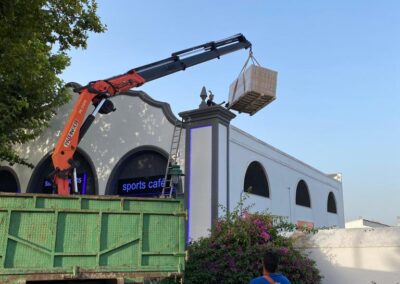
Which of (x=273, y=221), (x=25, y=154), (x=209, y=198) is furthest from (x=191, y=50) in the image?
(x=25, y=154)

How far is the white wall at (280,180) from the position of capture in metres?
17.9

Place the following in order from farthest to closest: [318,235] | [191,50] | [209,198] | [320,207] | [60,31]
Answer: [320,207]
[191,50]
[209,198]
[60,31]
[318,235]

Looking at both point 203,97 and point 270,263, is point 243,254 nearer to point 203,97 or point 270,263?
point 270,263

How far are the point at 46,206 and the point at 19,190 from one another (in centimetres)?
1652

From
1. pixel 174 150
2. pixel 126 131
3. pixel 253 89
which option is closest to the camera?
pixel 174 150

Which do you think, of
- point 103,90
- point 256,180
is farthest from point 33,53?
point 256,180

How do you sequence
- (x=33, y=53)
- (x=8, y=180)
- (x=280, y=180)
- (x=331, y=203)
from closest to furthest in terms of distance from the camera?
1. (x=33, y=53)
2. (x=280, y=180)
3. (x=8, y=180)
4. (x=331, y=203)

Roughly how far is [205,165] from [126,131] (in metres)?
4.64

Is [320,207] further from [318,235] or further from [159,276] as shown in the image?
[159,276]

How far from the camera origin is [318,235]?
38.5 ft

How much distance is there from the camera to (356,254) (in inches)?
436

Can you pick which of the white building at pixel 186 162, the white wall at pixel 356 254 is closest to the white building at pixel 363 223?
the white building at pixel 186 162

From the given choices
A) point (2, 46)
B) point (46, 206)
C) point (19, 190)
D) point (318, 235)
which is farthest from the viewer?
point (19, 190)

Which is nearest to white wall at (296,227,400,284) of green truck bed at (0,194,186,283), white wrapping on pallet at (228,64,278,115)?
green truck bed at (0,194,186,283)
